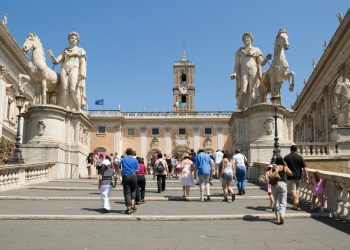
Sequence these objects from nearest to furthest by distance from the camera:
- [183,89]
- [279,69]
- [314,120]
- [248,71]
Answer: [279,69] < [248,71] < [314,120] < [183,89]

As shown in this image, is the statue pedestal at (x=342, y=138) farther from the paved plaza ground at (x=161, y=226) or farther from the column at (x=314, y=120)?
the column at (x=314, y=120)

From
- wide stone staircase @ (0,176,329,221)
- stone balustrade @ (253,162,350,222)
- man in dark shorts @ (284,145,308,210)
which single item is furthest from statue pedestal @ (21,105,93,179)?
stone balustrade @ (253,162,350,222)

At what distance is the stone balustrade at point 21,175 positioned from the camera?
14.5 meters

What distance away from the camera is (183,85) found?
85812 millimetres

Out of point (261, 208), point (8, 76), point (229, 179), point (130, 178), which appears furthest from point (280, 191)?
point (8, 76)

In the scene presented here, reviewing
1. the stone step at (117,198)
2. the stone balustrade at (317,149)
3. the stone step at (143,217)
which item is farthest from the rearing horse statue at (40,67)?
the stone balustrade at (317,149)

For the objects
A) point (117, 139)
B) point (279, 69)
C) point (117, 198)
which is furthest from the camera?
point (117, 139)

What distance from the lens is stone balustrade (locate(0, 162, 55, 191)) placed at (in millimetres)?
14492

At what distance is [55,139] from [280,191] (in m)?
13.3

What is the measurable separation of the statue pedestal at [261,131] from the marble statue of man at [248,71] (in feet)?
3.21

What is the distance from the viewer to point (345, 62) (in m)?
36.4

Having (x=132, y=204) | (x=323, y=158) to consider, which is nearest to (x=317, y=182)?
(x=132, y=204)

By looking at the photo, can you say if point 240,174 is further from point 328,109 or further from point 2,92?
point 2,92

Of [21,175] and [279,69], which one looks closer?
[21,175]
